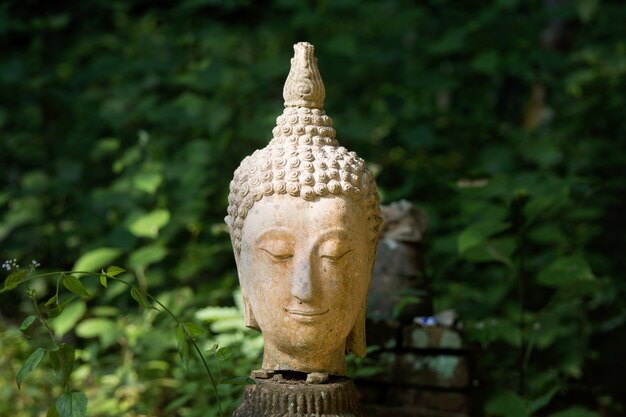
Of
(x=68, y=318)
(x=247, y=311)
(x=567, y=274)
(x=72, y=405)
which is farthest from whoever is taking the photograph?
(x=68, y=318)

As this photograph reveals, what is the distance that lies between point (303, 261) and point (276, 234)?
133 mm

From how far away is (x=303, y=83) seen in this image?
10.2 ft

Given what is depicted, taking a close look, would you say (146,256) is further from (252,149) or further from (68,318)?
(252,149)

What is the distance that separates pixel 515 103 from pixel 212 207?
345 cm

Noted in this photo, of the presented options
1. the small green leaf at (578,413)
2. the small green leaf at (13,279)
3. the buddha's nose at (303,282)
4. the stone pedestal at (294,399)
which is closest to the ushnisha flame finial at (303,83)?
the buddha's nose at (303,282)

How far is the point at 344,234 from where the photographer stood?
112 inches

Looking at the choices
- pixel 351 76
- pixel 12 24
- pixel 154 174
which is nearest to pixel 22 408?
pixel 154 174

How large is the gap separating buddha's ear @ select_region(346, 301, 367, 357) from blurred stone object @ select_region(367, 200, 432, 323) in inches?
32.9

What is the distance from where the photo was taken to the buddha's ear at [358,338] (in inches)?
122

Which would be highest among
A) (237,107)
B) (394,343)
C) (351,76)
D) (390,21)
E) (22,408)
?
(390,21)

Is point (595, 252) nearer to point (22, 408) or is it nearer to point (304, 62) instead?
point (304, 62)

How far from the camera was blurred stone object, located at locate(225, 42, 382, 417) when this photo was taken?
281 centimetres

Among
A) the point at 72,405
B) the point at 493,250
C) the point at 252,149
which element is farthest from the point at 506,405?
the point at 252,149

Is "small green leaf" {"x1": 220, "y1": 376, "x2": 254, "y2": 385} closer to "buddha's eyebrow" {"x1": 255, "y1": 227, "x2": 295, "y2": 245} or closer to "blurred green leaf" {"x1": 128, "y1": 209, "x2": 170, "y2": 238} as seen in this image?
"buddha's eyebrow" {"x1": 255, "y1": 227, "x2": 295, "y2": 245}
